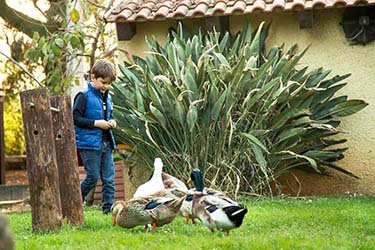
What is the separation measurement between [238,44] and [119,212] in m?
5.24

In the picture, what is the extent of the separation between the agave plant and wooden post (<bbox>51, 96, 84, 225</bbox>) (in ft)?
10.1

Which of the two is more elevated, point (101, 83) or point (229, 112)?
point (101, 83)

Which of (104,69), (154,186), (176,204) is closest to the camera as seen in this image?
(176,204)

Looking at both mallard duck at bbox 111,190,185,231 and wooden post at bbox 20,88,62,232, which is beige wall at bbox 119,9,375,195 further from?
wooden post at bbox 20,88,62,232

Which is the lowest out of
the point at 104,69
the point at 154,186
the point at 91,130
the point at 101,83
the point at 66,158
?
the point at 154,186

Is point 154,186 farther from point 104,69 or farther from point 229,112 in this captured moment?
point 229,112

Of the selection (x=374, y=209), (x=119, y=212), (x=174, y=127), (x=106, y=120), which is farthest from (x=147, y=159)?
(x=119, y=212)

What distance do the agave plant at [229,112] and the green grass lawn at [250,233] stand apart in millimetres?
1710

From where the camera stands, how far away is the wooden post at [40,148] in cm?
734

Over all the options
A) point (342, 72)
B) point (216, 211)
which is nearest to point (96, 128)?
point (216, 211)

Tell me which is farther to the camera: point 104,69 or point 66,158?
point 104,69

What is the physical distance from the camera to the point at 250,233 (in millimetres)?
7227

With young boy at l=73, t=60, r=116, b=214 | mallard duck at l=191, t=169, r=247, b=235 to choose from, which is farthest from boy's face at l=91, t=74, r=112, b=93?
mallard duck at l=191, t=169, r=247, b=235

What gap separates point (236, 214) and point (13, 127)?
1830 cm
